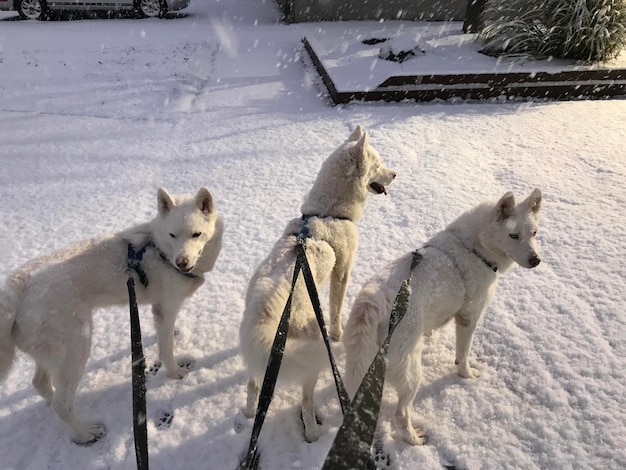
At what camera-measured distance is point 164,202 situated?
2666mm

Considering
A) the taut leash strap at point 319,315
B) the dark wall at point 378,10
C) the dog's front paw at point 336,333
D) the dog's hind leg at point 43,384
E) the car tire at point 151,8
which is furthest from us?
the car tire at point 151,8

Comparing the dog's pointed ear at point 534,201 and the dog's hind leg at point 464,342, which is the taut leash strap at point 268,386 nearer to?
the dog's hind leg at point 464,342

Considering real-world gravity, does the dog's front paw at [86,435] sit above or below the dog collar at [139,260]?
below

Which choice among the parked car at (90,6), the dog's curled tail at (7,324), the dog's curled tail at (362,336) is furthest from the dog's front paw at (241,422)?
the parked car at (90,6)

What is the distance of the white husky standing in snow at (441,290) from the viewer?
2236 millimetres

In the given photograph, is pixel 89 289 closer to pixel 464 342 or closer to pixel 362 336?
pixel 362 336

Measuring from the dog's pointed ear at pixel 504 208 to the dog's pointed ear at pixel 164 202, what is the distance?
2.00m

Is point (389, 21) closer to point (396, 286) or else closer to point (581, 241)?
point (581, 241)

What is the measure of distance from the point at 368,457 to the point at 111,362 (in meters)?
2.34

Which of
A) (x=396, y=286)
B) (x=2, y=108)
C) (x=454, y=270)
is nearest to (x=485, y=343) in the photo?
(x=454, y=270)

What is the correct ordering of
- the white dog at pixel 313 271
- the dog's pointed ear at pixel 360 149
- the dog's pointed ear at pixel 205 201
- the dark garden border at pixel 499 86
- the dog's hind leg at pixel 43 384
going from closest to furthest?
the white dog at pixel 313 271, the dog's hind leg at pixel 43 384, the dog's pointed ear at pixel 205 201, the dog's pointed ear at pixel 360 149, the dark garden border at pixel 499 86

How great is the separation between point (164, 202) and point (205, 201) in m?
0.25

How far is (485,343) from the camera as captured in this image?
3.11 meters

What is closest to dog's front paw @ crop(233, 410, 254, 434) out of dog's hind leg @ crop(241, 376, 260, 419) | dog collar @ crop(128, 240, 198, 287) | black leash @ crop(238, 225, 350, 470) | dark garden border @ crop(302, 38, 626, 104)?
dog's hind leg @ crop(241, 376, 260, 419)
